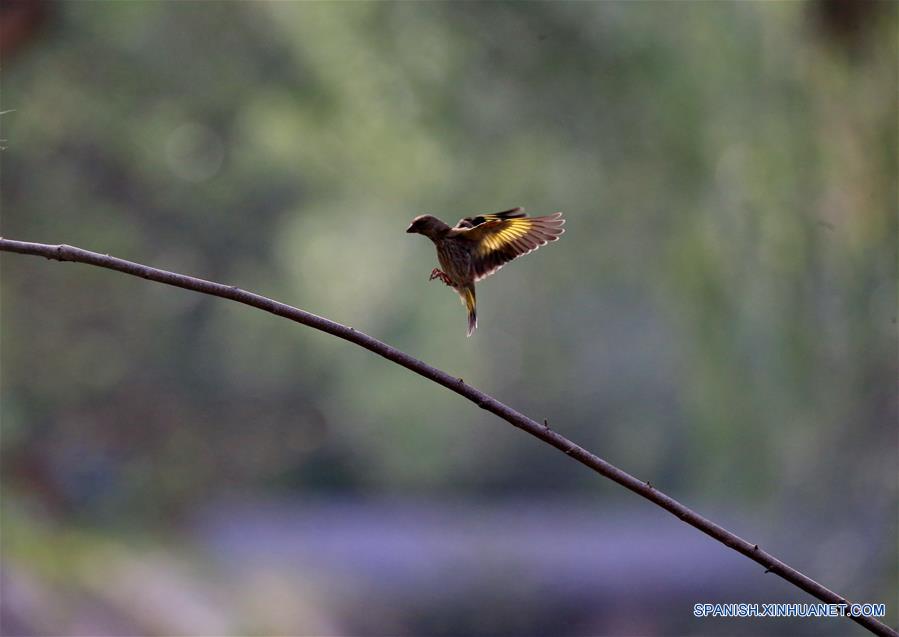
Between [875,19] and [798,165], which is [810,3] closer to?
[875,19]

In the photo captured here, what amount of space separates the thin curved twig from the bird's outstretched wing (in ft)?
2.49

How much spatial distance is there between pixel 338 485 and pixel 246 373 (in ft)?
14.7

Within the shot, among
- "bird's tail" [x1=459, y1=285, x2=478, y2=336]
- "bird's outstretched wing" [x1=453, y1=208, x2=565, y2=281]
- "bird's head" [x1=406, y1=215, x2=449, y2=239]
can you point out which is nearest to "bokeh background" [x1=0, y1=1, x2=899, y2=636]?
"bird's tail" [x1=459, y1=285, x2=478, y2=336]

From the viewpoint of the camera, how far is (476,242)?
2697mm

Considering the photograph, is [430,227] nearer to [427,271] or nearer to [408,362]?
[408,362]

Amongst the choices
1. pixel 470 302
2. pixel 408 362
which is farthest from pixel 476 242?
pixel 408 362

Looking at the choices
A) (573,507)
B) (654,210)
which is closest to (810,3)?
(654,210)

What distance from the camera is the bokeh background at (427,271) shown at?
17.7 ft

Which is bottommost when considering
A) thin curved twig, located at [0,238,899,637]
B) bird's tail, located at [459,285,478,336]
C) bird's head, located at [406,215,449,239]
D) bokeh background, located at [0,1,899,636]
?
thin curved twig, located at [0,238,899,637]

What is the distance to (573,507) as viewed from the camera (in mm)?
14375

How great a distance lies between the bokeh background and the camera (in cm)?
540

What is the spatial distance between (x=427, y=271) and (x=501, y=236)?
348 inches

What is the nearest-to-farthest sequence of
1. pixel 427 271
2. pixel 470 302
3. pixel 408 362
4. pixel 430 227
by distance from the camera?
pixel 408 362 < pixel 430 227 < pixel 470 302 < pixel 427 271

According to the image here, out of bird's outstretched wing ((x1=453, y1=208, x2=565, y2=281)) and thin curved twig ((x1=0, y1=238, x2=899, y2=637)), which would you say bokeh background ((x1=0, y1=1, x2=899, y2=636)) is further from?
thin curved twig ((x1=0, y1=238, x2=899, y2=637))
